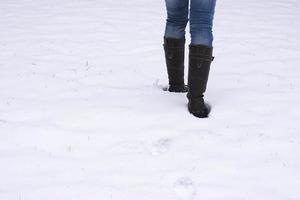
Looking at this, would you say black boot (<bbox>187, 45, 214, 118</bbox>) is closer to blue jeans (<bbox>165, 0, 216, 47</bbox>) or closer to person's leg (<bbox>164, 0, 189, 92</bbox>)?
blue jeans (<bbox>165, 0, 216, 47</bbox>)

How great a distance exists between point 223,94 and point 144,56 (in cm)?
175

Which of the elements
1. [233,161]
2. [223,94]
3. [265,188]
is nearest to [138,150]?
[233,161]

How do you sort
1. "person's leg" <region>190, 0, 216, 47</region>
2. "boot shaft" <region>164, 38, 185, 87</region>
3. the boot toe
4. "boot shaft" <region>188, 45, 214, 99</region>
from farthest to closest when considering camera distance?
"boot shaft" <region>164, 38, 185, 87</region>, the boot toe, "boot shaft" <region>188, 45, 214, 99</region>, "person's leg" <region>190, 0, 216, 47</region>

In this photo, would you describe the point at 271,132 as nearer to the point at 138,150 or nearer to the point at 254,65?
the point at 138,150

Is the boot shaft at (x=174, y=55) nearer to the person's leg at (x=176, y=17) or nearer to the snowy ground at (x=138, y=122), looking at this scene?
the person's leg at (x=176, y=17)

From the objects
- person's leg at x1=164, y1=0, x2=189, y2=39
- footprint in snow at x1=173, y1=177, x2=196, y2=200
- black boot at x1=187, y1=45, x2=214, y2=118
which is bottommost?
footprint in snow at x1=173, y1=177, x2=196, y2=200

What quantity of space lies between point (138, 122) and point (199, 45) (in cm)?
89

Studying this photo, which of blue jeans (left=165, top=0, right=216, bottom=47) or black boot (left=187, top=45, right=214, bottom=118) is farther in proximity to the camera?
black boot (left=187, top=45, right=214, bottom=118)

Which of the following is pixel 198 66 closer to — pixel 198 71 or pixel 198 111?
pixel 198 71

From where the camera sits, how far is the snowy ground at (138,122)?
3.11 metres

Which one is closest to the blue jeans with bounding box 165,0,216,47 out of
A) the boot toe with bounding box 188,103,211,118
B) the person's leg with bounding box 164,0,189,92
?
the person's leg with bounding box 164,0,189,92

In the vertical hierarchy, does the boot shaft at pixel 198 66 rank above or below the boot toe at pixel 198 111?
above

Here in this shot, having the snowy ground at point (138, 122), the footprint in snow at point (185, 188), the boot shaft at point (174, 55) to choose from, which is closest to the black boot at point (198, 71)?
the snowy ground at point (138, 122)

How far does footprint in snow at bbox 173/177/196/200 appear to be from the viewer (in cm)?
298
